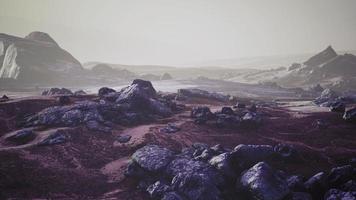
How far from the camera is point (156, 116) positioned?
41.6m

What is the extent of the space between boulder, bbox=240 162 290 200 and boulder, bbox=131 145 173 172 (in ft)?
22.0

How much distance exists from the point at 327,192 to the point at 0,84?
326 feet

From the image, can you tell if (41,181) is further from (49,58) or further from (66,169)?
(49,58)

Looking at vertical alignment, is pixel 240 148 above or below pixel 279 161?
above

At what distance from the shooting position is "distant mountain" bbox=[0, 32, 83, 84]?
101875mm

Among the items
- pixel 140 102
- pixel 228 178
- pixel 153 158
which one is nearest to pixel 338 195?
pixel 228 178

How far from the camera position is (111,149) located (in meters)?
31.9

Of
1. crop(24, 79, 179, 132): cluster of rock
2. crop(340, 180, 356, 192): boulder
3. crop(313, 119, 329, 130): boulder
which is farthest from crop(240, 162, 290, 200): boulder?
crop(24, 79, 179, 132): cluster of rock

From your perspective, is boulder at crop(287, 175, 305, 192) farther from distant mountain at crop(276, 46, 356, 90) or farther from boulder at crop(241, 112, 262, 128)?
distant mountain at crop(276, 46, 356, 90)

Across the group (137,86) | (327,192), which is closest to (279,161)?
(327,192)

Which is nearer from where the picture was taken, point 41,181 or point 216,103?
point 41,181

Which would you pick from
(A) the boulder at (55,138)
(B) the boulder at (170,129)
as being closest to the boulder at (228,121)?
(B) the boulder at (170,129)

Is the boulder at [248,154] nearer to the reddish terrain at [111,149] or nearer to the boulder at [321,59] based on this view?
the reddish terrain at [111,149]

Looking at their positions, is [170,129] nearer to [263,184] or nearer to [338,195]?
[263,184]
